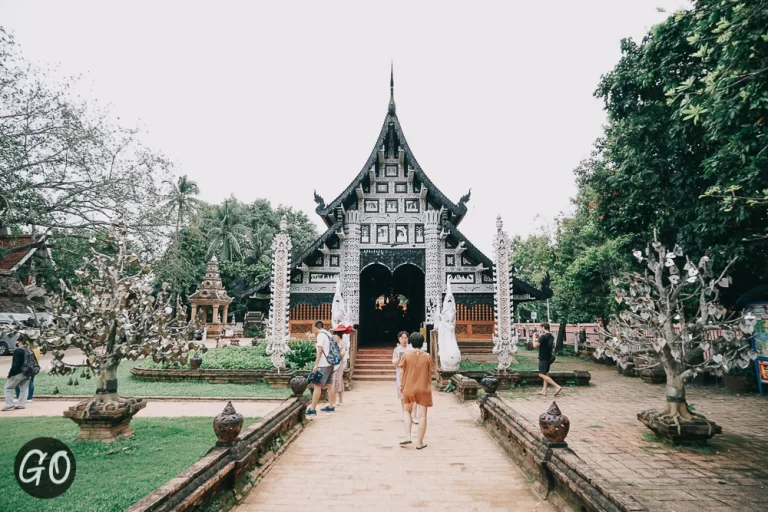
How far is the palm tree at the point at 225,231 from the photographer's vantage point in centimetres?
3725

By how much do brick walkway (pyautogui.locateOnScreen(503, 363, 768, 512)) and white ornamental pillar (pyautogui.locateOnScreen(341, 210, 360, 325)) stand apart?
6.81m

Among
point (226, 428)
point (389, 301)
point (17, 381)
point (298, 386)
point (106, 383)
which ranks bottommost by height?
A: point (17, 381)

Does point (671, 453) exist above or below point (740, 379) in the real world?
below

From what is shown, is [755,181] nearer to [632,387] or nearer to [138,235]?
[632,387]

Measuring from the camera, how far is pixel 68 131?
1046 cm

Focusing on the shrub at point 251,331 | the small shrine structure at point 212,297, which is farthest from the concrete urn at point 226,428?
the shrub at point 251,331

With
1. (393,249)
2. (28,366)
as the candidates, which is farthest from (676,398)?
(28,366)

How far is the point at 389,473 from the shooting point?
189 inches

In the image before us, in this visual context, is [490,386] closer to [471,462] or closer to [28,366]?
[471,462]

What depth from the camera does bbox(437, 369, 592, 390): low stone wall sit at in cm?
1091

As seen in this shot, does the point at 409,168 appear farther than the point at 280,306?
Yes

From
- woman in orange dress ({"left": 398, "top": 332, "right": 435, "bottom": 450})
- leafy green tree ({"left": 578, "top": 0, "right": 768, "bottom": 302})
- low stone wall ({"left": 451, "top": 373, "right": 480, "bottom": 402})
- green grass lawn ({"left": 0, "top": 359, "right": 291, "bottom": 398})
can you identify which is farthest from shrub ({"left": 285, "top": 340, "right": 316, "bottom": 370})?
leafy green tree ({"left": 578, "top": 0, "right": 768, "bottom": 302})

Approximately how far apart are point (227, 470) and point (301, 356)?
338 inches

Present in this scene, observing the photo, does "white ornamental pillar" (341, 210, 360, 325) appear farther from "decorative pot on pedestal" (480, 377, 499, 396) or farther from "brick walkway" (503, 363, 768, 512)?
"decorative pot on pedestal" (480, 377, 499, 396)
